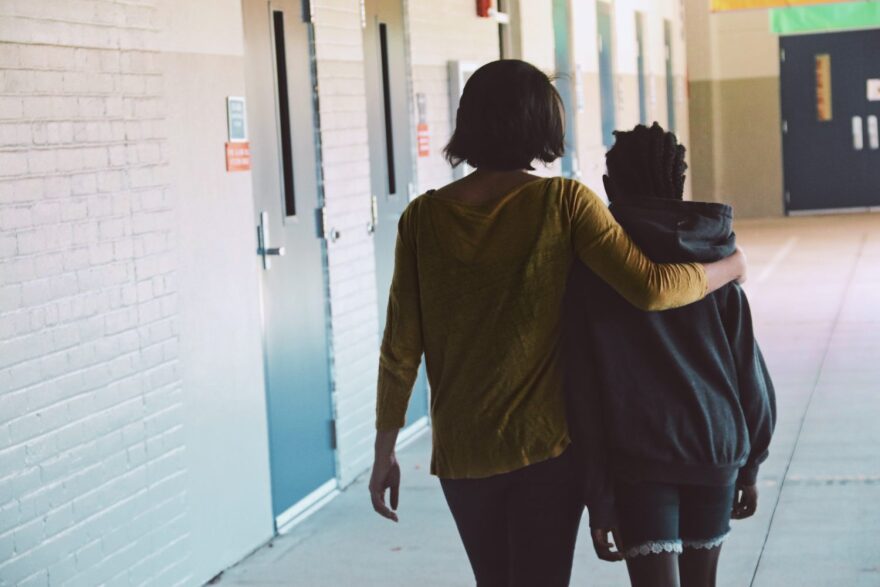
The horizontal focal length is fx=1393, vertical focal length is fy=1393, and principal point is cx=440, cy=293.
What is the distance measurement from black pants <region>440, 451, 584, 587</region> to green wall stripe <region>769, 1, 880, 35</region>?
15266mm

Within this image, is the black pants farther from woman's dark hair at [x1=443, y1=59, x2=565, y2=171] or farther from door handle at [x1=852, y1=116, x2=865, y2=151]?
door handle at [x1=852, y1=116, x2=865, y2=151]

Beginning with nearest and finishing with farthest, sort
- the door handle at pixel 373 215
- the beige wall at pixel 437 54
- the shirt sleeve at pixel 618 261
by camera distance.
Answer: the shirt sleeve at pixel 618 261 < the door handle at pixel 373 215 < the beige wall at pixel 437 54

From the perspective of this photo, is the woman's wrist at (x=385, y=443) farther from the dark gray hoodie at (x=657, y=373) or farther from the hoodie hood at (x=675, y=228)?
the hoodie hood at (x=675, y=228)

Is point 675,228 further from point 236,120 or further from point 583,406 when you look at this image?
point 236,120

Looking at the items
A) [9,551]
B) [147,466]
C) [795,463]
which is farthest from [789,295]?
[9,551]

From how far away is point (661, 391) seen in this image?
236cm

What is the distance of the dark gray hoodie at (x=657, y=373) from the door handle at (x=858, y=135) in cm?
1548

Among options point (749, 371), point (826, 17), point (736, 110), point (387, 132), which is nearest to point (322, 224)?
point (387, 132)

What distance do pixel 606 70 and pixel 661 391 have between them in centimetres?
1063

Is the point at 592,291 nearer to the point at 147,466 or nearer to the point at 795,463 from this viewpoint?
the point at 147,466

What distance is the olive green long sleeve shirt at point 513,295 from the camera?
7.39 ft

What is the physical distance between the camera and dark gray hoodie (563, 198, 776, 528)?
2314mm

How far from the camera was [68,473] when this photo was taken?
3.63 meters

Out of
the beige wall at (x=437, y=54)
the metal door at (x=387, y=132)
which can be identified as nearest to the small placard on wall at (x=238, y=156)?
the metal door at (x=387, y=132)
